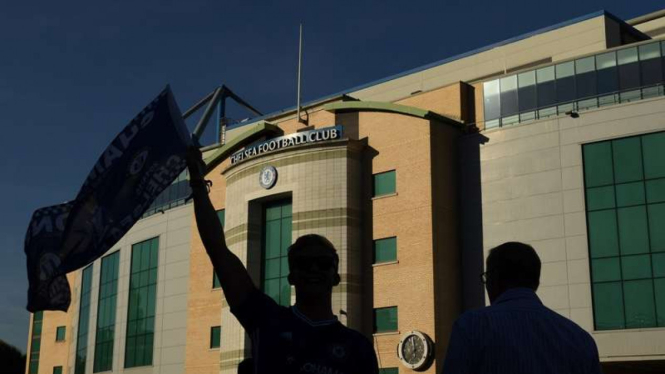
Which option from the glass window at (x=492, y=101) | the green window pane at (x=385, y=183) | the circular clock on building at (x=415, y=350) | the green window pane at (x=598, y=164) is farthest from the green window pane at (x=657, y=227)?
the green window pane at (x=385, y=183)

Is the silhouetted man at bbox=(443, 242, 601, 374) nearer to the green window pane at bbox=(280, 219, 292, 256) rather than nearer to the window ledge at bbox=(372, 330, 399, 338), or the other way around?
the window ledge at bbox=(372, 330, 399, 338)

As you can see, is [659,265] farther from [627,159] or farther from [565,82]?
→ [565,82]

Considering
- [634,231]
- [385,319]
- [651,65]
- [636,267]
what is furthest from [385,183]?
[651,65]

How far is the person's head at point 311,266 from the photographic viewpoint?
16.3ft

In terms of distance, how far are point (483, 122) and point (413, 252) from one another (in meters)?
6.28

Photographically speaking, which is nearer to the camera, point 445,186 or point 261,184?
point 445,186

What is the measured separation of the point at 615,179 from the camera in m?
35.3

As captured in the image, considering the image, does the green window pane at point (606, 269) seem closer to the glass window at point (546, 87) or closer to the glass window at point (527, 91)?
the glass window at point (546, 87)

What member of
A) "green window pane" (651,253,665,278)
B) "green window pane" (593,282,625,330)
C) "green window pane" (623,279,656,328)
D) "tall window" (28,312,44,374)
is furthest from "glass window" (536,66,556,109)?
"tall window" (28,312,44,374)

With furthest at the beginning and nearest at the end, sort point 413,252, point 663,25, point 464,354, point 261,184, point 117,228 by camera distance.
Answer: point 663,25 → point 261,184 → point 413,252 → point 117,228 → point 464,354

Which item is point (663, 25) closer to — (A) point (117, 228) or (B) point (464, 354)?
(A) point (117, 228)

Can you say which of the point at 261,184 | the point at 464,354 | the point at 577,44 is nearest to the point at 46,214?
the point at 464,354

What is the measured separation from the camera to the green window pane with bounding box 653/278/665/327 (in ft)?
108

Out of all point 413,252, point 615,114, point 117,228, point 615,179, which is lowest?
point 117,228
